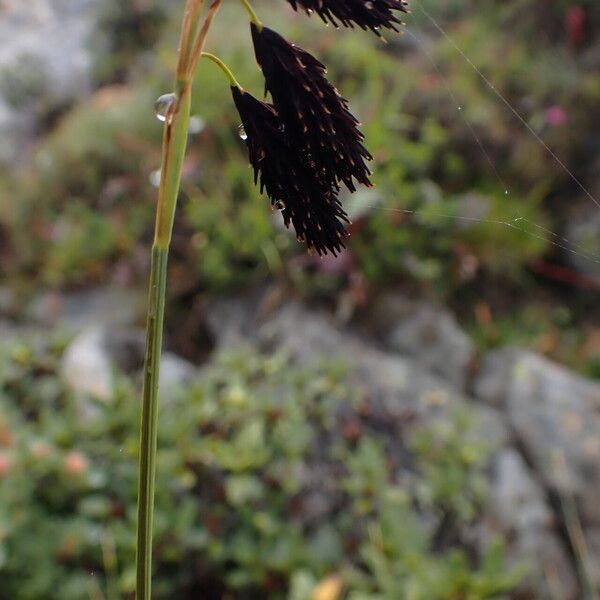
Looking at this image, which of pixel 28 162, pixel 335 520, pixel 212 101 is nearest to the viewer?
pixel 335 520

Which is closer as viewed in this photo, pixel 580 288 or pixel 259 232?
pixel 259 232

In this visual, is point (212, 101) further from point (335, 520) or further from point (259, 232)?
point (335, 520)

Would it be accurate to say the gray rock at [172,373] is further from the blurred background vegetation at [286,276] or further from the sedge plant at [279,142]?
the sedge plant at [279,142]

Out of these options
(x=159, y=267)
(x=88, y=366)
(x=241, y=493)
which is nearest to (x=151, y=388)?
(x=159, y=267)

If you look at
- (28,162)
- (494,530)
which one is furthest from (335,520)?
(28,162)

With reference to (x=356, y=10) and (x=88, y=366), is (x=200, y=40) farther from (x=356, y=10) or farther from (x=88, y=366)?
(x=88, y=366)
